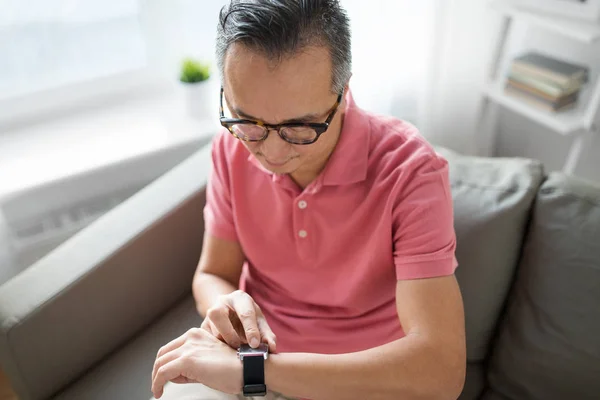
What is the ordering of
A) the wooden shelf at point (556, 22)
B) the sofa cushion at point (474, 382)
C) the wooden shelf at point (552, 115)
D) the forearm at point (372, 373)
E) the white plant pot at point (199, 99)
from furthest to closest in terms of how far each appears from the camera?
the white plant pot at point (199, 99), the wooden shelf at point (552, 115), the wooden shelf at point (556, 22), the sofa cushion at point (474, 382), the forearm at point (372, 373)

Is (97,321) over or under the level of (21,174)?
under

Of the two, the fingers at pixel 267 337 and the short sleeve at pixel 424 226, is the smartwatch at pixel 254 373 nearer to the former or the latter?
the fingers at pixel 267 337

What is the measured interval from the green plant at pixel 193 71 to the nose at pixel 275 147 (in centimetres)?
86

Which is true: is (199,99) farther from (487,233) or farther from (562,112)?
(562,112)

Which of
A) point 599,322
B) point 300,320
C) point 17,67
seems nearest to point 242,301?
point 300,320

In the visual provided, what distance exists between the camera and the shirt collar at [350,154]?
108cm

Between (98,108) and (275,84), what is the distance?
3.94ft

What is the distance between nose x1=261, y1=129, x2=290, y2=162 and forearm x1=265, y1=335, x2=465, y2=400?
0.36 metres

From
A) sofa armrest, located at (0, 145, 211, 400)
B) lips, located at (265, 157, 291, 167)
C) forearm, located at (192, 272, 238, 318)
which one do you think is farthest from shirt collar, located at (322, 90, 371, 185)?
sofa armrest, located at (0, 145, 211, 400)

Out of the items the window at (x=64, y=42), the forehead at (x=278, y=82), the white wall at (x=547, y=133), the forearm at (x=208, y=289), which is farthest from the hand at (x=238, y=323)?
the white wall at (x=547, y=133)

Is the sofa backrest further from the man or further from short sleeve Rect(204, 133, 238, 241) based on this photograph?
short sleeve Rect(204, 133, 238, 241)

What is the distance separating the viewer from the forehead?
0.86 meters

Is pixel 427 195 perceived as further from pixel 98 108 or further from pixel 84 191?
pixel 98 108

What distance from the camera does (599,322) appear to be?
1139 mm
